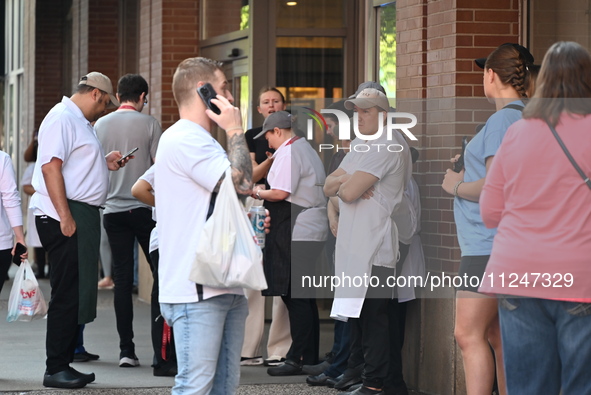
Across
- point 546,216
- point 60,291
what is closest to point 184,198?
point 546,216

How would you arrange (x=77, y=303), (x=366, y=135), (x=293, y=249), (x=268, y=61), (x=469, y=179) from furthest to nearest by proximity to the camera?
(x=268, y=61) → (x=293, y=249) → (x=77, y=303) → (x=366, y=135) → (x=469, y=179)

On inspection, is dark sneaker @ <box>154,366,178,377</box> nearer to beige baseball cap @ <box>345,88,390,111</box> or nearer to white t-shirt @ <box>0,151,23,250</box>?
white t-shirt @ <box>0,151,23,250</box>

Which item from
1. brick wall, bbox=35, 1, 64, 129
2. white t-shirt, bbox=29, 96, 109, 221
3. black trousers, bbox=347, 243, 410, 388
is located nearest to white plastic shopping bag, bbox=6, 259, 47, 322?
white t-shirt, bbox=29, 96, 109, 221

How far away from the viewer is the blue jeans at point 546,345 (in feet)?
13.0

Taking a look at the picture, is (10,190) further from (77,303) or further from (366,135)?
(366,135)

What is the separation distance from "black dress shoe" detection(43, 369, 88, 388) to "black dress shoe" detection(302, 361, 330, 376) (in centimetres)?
157

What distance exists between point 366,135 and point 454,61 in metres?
0.77

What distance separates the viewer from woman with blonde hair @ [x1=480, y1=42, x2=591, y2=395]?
3916 millimetres

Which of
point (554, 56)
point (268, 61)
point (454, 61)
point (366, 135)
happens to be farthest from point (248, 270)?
point (268, 61)

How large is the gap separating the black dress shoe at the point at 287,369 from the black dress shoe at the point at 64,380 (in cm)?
134

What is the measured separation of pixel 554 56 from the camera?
13.2 feet

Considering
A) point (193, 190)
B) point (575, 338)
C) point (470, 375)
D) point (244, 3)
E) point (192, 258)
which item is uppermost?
point (244, 3)

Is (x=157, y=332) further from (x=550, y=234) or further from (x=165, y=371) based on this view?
(x=550, y=234)

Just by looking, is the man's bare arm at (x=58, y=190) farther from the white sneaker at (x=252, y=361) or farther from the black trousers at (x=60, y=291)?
the white sneaker at (x=252, y=361)
